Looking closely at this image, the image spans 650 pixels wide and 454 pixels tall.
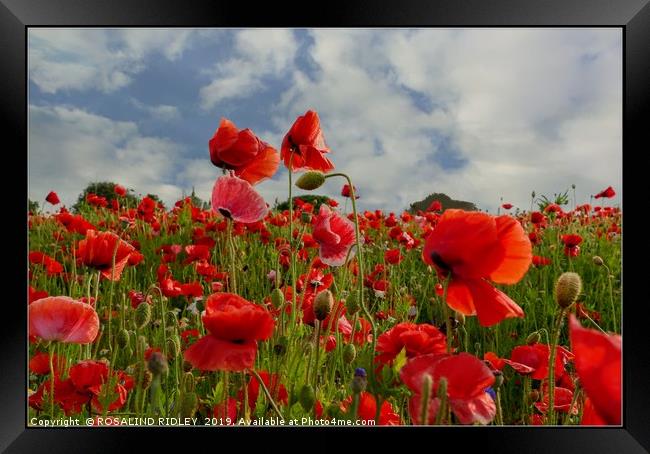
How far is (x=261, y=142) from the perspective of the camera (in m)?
1.08

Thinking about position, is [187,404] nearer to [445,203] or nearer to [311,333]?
[311,333]

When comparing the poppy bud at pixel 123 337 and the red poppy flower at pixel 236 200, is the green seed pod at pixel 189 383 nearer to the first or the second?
the poppy bud at pixel 123 337

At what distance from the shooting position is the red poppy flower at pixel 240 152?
1040 millimetres

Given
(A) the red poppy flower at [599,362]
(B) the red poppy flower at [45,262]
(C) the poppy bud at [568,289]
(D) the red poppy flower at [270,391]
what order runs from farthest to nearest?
1. (B) the red poppy flower at [45,262]
2. (D) the red poppy flower at [270,391]
3. (C) the poppy bud at [568,289]
4. (A) the red poppy flower at [599,362]

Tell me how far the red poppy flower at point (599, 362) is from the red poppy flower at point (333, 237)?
697 millimetres

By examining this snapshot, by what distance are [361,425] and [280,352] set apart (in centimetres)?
20

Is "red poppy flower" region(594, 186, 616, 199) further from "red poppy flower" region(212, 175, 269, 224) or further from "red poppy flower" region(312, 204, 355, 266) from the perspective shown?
"red poppy flower" region(212, 175, 269, 224)

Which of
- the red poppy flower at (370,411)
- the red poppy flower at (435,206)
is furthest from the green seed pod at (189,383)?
the red poppy flower at (435,206)

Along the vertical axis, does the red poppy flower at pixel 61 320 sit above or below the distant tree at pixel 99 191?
below

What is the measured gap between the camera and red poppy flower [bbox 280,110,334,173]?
106 centimetres

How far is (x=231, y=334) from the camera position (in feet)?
2.59

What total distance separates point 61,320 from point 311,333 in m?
0.50
